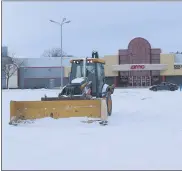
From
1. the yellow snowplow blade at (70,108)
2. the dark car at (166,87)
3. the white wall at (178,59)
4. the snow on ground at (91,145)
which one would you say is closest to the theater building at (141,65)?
the white wall at (178,59)

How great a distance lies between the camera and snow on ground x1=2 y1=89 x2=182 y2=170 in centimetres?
659

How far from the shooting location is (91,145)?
8.24 meters

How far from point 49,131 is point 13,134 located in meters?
1.07

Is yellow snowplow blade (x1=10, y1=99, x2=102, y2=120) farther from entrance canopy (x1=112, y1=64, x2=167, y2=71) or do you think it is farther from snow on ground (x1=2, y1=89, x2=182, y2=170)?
entrance canopy (x1=112, y1=64, x2=167, y2=71)

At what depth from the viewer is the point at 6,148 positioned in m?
7.88

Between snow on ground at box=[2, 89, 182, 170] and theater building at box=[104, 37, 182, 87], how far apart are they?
158ft

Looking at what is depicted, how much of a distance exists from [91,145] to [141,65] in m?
52.1

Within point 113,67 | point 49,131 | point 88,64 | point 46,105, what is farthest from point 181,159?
point 113,67

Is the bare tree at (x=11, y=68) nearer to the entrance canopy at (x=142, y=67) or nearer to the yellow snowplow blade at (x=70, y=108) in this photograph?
the entrance canopy at (x=142, y=67)

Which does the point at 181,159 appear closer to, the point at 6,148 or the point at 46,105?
the point at 6,148

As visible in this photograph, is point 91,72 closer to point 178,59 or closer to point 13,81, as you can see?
point 178,59

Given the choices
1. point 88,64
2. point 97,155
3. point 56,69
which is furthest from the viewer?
point 56,69

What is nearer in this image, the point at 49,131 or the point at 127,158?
the point at 127,158

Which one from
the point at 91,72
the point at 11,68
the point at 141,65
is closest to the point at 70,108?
the point at 91,72
